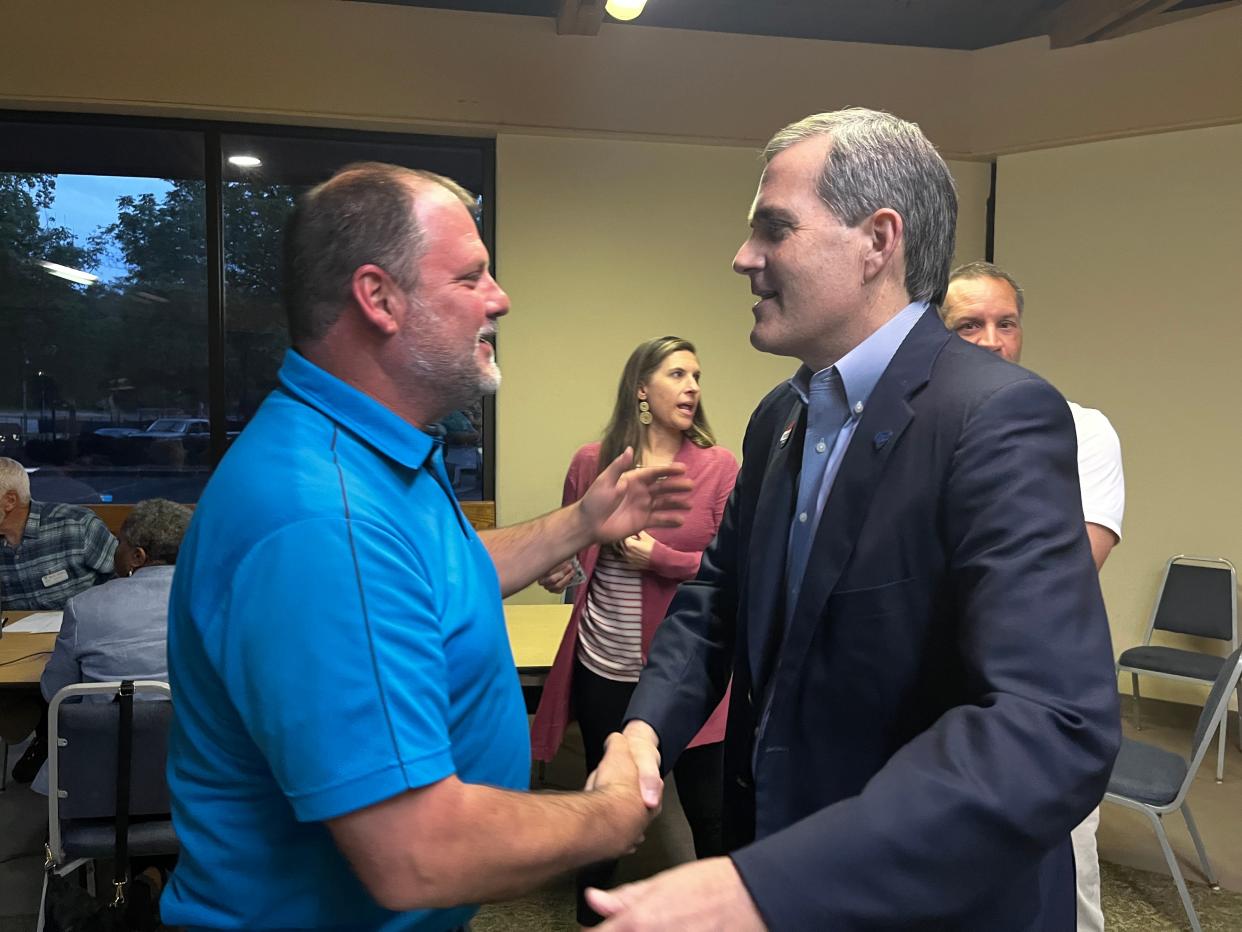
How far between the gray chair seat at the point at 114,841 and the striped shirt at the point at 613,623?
118cm

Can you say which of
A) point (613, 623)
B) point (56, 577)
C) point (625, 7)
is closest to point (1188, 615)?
point (613, 623)

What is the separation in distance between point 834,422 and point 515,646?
204 centimetres

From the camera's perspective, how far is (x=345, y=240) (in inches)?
45.9

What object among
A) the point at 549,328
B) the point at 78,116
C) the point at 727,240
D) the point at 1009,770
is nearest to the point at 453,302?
the point at 1009,770

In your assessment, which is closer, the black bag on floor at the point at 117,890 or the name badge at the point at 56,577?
the black bag on floor at the point at 117,890

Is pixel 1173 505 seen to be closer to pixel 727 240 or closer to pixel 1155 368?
pixel 1155 368

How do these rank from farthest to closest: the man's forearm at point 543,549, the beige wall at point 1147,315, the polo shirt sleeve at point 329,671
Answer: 1. the beige wall at point 1147,315
2. the man's forearm at point 543,549
3. the polo shirt sleeve at point 329,671

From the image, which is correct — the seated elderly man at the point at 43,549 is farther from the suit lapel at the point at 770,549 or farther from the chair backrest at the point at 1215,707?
the chair backrest at the point at 1215,707

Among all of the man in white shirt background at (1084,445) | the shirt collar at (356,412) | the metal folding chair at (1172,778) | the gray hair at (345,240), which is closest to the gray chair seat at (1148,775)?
the metal folding chair at (1172,778)

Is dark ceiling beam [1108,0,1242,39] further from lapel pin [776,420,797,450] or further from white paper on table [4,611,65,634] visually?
white paper on table [4,611,65,634]

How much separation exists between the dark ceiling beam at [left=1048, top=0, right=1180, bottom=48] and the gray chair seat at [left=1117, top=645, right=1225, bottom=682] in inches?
114

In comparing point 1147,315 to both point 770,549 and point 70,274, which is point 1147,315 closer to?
point 770,549

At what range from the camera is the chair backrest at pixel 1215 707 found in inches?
96.0

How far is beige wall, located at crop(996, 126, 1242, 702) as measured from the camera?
14.4ft
